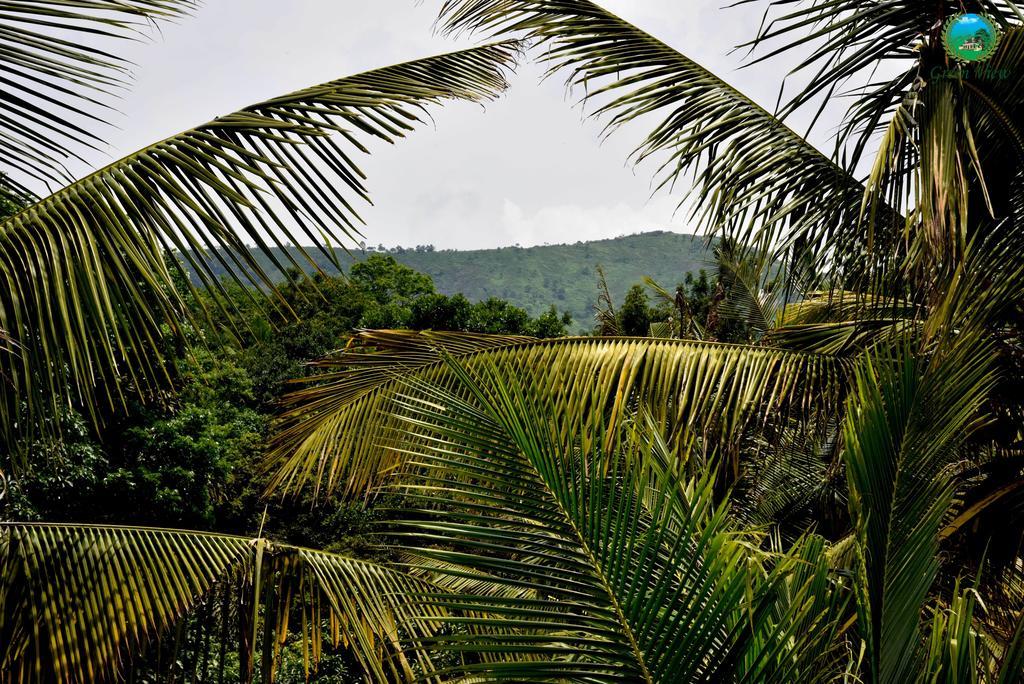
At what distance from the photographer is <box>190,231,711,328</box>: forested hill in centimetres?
11594

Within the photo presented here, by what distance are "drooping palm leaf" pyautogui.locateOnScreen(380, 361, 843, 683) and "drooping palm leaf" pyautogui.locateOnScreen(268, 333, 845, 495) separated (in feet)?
7.10

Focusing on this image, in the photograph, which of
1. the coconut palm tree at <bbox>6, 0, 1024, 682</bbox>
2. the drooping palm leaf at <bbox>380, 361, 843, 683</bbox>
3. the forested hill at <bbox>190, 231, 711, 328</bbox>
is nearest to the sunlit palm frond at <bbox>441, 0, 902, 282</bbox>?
the coconut palm tree at <bbox>6, 0, 1024, 682</bbox>

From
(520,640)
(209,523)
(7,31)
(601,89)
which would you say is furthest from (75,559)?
(209,523)

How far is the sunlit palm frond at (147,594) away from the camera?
275 centimetres

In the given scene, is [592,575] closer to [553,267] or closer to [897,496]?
[897,496]

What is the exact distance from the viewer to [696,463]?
4141 mm

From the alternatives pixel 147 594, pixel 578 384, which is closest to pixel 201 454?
pixel 578 384

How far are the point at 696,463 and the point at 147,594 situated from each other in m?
2.53

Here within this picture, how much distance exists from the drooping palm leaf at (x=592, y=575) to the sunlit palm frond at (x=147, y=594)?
802mm

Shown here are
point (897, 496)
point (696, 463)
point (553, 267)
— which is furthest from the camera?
point (553, 267)

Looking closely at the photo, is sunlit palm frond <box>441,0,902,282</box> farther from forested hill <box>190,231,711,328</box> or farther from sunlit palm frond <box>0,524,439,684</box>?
forested hill <box>190,231,711,328</box>

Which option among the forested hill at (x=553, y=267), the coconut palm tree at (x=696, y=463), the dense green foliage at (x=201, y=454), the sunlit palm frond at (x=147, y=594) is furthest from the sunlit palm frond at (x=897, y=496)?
the forested hill at (x=553, y=267)

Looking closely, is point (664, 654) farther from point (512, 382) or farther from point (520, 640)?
point (512, 382)

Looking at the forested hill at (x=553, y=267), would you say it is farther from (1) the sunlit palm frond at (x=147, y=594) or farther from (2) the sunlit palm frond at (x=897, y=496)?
(2) the sunlit palm frond at (x=897, y=496)
